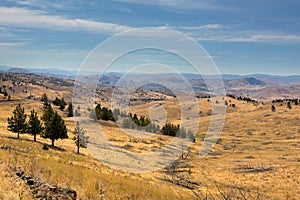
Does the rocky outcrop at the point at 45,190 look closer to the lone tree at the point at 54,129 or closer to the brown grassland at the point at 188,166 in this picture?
the brown grassland at the point at 188,166

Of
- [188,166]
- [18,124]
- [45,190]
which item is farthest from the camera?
[188,166]

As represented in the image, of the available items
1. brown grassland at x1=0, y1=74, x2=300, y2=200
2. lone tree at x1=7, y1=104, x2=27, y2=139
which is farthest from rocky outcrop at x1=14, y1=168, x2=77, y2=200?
lone tree at x1=7, y1=104, x2=27, y2=139

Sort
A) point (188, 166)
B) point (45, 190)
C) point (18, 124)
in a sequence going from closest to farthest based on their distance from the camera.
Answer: point (45, 190), point (18, 124), point (188, 166)

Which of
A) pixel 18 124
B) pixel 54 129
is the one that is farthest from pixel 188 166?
pixel 18 124

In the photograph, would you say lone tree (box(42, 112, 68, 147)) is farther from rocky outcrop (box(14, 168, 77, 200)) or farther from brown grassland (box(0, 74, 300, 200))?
rocky outcrop (box(14, 168, 77, 200))

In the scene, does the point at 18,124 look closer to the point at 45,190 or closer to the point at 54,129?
the point at 54,129

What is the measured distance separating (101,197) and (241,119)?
624ft

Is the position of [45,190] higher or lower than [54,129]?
higher

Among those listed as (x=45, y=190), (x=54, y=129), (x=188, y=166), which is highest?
(x=45, y=190)

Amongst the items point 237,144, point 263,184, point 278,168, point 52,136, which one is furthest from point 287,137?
point 52,136

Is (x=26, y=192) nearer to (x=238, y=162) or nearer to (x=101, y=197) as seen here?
(x=101, y=197)

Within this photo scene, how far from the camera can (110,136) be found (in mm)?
92812

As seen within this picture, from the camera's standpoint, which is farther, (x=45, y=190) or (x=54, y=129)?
(x=54, y=129)

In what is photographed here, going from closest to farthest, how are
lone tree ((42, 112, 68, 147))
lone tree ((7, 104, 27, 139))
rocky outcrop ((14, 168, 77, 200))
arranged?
rocky outcrop ((14, 168, 77, 200)) < lone tree ((42, 112, 68, 147)) < lone tree ((7, 104, 27, 139))
